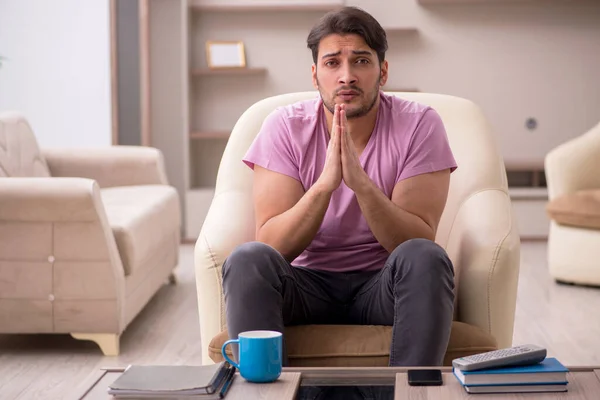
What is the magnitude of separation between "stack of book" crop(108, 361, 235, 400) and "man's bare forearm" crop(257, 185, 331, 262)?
0.59 meters

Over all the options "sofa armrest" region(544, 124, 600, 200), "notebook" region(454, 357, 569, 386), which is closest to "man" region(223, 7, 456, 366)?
"notebook" region(454, 357, 569, 386)

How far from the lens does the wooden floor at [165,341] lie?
2.83 metres

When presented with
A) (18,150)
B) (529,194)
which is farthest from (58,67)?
(529,194)

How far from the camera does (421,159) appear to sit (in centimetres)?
220

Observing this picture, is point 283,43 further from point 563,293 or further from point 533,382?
point 533,382

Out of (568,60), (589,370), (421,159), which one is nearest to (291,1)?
(568,60)

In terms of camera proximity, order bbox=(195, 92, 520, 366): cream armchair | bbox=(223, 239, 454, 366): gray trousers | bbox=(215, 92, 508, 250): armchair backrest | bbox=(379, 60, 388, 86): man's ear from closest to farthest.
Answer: bbox=(223, 239, 454, 366): gray trousers → bbox=(195, 92, 520, 366): cream armchair → bbox=(379, 60, 388, 86): man's ear → bbox=(215, 92, 508, 250): armchair backrest

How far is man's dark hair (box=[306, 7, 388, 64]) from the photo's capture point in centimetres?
222

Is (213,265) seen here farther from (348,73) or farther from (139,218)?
(139,218)

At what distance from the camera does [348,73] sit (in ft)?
7.30

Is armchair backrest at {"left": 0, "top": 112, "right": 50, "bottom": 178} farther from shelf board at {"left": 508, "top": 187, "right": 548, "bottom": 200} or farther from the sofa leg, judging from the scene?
shelf board at {"left": 508, "top": 187, "right": 548, "bottom": 200}

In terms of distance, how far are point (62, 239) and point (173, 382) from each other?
165 centimetres

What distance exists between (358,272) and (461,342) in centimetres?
33

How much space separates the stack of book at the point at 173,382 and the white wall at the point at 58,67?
431cm
